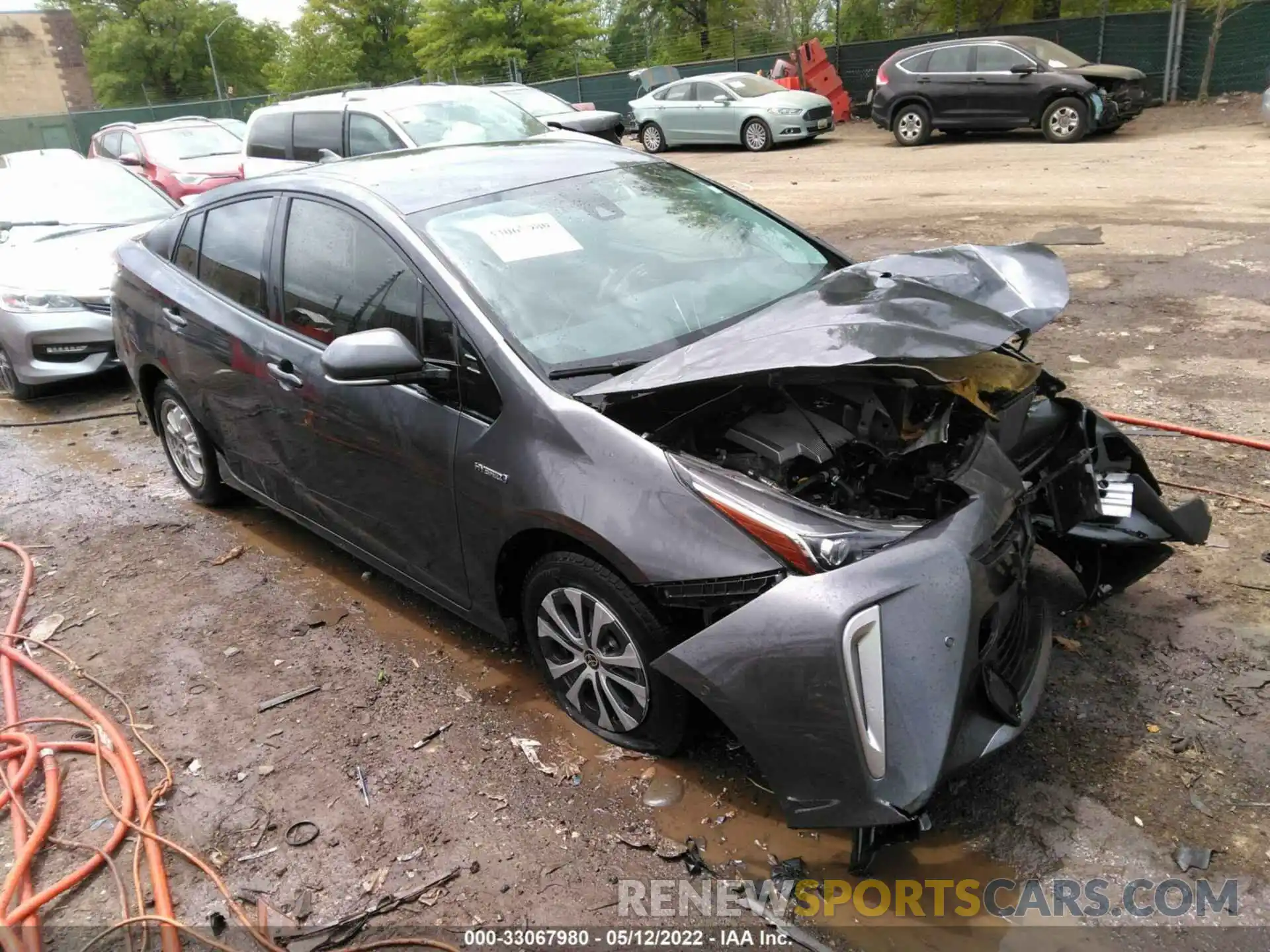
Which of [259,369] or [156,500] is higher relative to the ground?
[259,369]

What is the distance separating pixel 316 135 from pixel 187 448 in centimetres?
567

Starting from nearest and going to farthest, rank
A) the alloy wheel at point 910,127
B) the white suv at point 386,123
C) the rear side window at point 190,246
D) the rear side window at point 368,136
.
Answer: the rear side window at point 190,246 < the rear side window at point 368,136 < the white suv at point 386,123 < the alloy wheel at point 910,127

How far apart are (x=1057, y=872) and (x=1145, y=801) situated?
403 millimetres

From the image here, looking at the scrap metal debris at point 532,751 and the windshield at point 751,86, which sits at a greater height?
the windshield at point 751,86

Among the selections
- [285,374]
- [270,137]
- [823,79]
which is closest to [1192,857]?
[285,374]

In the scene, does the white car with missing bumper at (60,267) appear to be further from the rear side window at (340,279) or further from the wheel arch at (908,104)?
the wheel arch at (908,104)

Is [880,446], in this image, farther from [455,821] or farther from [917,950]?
[455,821]

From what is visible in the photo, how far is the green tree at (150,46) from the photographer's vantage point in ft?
177

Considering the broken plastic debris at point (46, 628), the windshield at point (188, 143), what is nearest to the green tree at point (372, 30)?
the windshield at point (188, 143)

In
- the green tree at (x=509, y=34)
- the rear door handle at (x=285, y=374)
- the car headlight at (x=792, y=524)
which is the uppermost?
the green tree at (x=509, y=34)

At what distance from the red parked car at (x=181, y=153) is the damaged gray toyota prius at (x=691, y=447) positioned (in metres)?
9.76

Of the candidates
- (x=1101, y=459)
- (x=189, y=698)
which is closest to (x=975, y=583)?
(x=1101, y=459)

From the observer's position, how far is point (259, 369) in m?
3.93

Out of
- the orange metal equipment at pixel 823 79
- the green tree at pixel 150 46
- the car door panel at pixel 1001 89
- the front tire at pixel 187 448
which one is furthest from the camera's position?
the green tree at pixel 150 46
